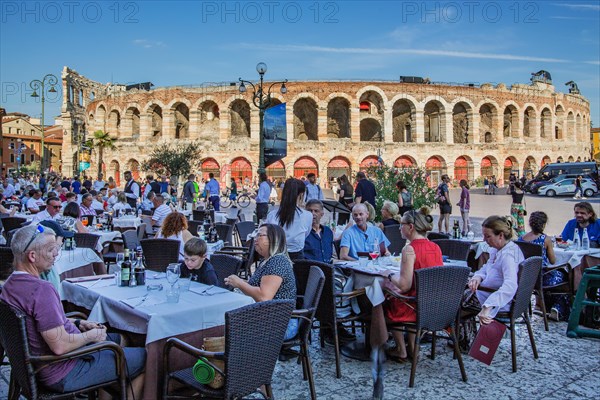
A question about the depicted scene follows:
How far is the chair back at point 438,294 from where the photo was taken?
4203mm

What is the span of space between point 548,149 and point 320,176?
79.1 feet

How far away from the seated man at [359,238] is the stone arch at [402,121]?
39247mm

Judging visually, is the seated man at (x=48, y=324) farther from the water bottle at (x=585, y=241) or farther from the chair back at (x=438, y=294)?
the water bottle at (x=585, y=241)

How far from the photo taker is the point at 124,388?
3160mm

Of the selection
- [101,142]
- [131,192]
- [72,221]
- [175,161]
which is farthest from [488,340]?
[101,142]

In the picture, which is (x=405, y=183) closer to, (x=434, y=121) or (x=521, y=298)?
(x=521, y=298)

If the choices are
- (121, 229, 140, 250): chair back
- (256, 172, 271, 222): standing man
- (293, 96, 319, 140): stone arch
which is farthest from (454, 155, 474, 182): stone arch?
(121, 229, 140, 250): chair back

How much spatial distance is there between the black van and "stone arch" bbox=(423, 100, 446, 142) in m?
9.17

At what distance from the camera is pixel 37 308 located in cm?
288

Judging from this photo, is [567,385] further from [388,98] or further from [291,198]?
[388,98]

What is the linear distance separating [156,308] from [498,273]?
10.9ft

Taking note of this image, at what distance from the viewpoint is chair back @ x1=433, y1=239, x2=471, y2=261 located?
627cm

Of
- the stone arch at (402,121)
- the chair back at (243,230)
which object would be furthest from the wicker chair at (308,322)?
the stone arch at (402,121)

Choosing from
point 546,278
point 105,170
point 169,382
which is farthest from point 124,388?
point 105,170
